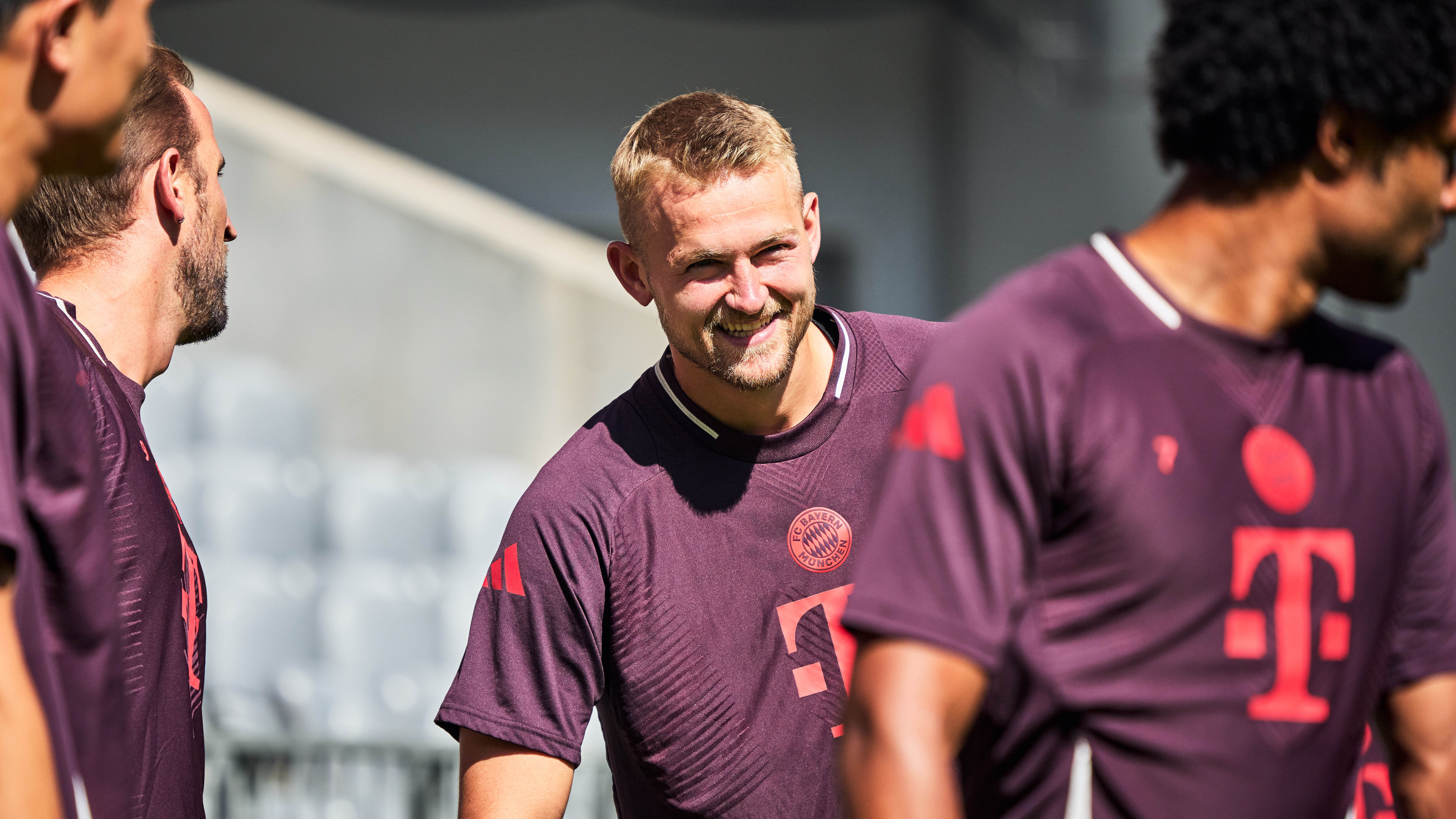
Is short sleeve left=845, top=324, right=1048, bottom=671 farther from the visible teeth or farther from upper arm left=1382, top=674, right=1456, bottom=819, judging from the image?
the visible teeth

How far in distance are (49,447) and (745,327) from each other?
110cm

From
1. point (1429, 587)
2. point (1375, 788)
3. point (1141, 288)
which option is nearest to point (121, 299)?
Result: point (1141, 288)

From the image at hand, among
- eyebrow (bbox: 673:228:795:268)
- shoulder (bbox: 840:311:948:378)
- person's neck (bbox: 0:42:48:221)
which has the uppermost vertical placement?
person's neck (bbox: 0:42:48:221)

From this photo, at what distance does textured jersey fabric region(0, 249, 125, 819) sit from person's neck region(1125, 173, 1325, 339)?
107 centimetres

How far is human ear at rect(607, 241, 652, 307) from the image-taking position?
93.5 inches

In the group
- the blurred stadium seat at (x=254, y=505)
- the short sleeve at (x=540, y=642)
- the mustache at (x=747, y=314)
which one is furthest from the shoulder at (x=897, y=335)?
the blurred stadium seat at (x=254, y=505)

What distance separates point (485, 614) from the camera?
2.14m

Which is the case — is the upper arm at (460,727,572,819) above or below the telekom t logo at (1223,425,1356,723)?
below

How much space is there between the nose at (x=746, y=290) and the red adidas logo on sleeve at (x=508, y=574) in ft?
1.71

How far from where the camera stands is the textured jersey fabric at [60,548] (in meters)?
1.25

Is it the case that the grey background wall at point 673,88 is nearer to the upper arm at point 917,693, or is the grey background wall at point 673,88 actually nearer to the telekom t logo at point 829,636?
the telekom t logo at point 829,636

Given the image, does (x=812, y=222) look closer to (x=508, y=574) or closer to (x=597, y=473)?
(x=597, y=473)

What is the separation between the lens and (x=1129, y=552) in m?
1.27

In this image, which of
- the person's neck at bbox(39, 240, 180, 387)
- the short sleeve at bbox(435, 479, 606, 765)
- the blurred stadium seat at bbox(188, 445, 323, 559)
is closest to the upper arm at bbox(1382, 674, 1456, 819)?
the short sleeve at bbox(435, 479, 606, 765)
